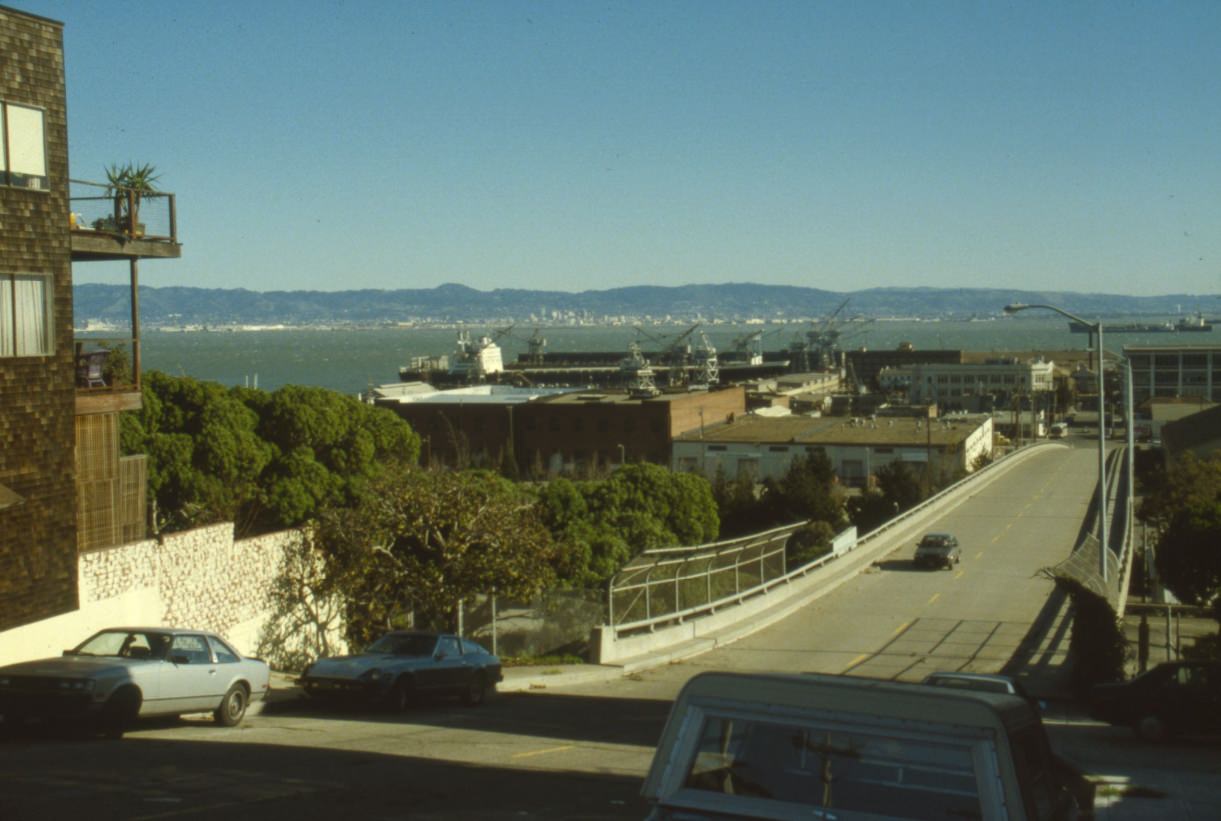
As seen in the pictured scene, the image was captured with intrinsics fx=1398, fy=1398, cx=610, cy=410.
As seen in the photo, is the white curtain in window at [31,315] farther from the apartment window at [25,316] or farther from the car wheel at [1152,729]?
the car wheel at [1152,729]

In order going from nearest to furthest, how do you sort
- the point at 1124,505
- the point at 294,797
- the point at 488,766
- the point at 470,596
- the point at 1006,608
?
1. the point at 294,797
2. the point at 488,766
3. the point at 470,596
4. the point at 1006,608
5. the point at 1124,505

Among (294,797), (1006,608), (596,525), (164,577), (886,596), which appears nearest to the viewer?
(294,797)

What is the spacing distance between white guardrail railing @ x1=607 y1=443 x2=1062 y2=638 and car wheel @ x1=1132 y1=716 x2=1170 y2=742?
1093cm

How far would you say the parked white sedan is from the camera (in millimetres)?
15086

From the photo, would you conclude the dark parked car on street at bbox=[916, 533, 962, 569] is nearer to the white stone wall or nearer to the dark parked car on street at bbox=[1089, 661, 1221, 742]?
the white stone wall

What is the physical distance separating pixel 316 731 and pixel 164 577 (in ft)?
22.3

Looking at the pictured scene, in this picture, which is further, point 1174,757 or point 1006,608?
point 1006,608

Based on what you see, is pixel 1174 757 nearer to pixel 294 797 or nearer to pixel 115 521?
pixel 294 797

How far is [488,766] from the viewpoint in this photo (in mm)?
15141

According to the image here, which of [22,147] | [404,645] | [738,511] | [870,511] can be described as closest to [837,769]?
[404,645]

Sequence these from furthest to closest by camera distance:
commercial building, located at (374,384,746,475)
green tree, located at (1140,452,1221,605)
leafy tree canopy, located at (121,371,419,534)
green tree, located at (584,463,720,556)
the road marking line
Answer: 1. commercial building, located at (374,384,746,475)
2. green tree, located at (584,463,720,556)
3. leafy tree canopy, located at (121,371,419,534)
4. green tree, located at (1140,452,1221,605)
5. the road marking line

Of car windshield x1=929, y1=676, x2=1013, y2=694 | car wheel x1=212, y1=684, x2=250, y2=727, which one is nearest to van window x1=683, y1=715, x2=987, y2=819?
car windshield x1=929, y1=676, x2=1013, y2=694

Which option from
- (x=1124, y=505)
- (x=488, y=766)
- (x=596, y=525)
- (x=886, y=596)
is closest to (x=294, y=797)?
(x=488, y=766)

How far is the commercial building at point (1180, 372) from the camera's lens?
189 m
